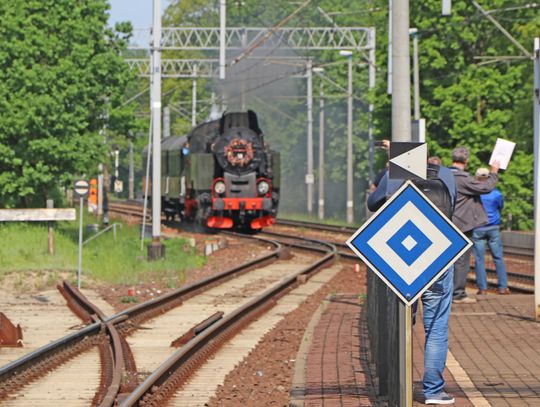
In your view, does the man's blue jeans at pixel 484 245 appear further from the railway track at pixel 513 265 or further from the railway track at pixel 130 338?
the railway track at pixel 130 338

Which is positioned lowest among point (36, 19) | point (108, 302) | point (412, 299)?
point (108, 302)

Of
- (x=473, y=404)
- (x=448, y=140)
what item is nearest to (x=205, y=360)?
(x=473, y=404)

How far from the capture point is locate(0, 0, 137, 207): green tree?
3500 centimetres

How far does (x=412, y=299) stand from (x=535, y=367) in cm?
452

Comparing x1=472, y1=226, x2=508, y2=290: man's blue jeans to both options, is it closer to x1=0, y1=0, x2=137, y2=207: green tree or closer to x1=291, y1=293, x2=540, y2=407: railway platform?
x1=291, y1=293, x2=540, y2=407: railway platform

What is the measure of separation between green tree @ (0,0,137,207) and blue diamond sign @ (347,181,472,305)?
2723 cm

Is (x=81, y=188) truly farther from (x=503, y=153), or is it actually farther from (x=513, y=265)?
(x=503, y=153)

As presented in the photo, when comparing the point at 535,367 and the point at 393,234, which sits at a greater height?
the point at 393,234

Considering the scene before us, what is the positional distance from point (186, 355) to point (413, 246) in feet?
22.1

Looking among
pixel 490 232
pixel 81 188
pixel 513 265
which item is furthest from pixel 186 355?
pixel 513 265

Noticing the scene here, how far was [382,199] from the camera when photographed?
32.8 ft

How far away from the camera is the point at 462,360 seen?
12.8 metres

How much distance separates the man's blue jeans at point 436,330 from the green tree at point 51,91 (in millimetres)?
25390

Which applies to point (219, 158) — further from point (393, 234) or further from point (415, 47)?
point (393, 234)
